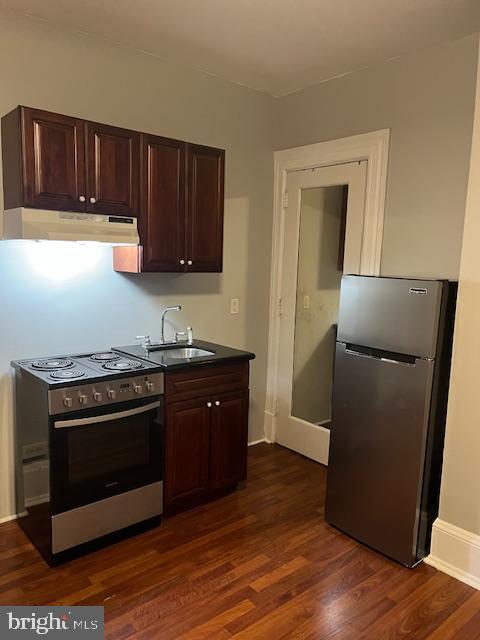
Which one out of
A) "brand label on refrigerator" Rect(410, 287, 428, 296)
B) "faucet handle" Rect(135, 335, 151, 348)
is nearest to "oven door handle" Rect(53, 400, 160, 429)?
"faucet handle" Rect(135, 335, 151, 348)

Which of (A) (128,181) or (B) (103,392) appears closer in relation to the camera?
(B) (103,392)

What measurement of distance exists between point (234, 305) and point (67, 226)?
63.8 inches

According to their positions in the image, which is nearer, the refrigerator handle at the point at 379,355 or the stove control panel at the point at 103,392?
the stove control panel at the point at 103,392

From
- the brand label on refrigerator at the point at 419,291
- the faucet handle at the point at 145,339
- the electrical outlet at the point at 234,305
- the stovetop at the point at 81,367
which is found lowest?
the stovetop at the point at 81,367

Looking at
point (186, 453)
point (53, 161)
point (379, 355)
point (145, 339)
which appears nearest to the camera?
point (53, 161)

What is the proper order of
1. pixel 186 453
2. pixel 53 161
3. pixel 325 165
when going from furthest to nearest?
pixel 325 165
pixel 186 453
pixel 53 161

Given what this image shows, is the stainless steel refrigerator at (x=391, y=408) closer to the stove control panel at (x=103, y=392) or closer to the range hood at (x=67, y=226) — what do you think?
the stove control panel at (x=103, y=392)

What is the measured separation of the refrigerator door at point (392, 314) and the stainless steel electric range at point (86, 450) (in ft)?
3.60

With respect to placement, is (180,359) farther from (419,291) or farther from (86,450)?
(419,291)

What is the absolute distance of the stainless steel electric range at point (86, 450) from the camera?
2.37 meters

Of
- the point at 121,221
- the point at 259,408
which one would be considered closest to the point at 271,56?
the point at 121,221

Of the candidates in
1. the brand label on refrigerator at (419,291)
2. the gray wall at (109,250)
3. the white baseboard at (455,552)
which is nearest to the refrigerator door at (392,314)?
the brand label on refrigerator at (419,291)

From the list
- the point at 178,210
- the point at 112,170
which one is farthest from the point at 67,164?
the point at 178,210

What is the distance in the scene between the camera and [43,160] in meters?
2.42
